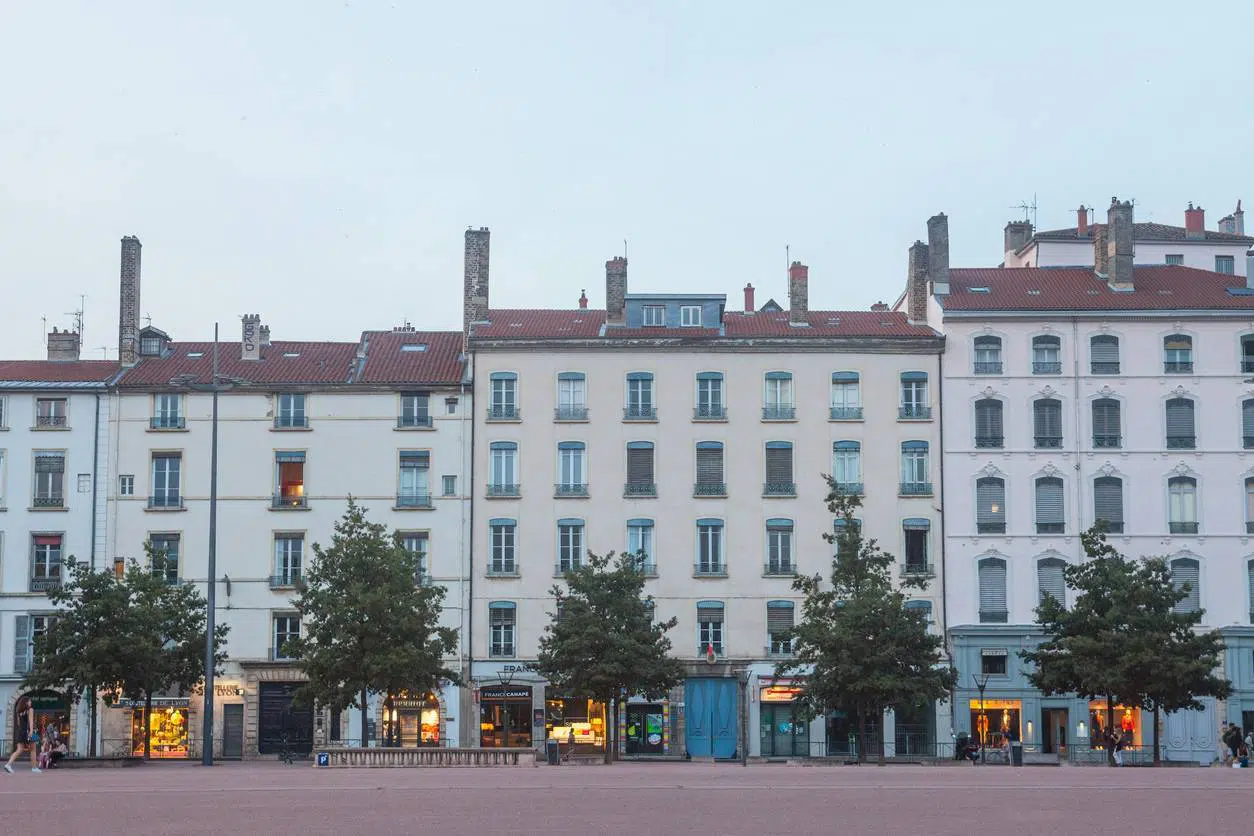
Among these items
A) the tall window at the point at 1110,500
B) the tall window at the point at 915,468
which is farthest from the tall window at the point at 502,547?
the tall window at the point at 1110,500

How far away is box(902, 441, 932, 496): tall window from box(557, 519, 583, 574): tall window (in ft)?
41.4

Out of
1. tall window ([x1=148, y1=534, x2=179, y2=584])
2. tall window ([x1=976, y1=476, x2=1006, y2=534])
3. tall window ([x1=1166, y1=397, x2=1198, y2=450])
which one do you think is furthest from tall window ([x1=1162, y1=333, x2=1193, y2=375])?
tall window ([x1=148, y1=534, x2=179, y2=584])

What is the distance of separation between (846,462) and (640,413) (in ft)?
26.8

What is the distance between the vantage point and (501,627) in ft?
223

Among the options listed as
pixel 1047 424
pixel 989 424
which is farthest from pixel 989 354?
pixel 1047 424

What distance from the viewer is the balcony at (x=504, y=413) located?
69062 mm

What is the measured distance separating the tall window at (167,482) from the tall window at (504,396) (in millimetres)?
12238

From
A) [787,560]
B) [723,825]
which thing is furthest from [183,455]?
[723,825]

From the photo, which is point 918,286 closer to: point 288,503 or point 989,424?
point 989,424

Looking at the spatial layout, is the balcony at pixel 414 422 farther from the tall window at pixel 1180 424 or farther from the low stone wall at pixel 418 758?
the tall window at pixel 1180 424

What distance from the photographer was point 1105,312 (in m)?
68.9

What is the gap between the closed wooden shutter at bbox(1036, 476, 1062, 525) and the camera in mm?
68438

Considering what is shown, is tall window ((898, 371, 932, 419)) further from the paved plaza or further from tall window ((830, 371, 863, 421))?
the paved plaza

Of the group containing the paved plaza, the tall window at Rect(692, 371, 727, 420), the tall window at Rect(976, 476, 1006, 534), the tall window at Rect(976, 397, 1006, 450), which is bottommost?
the paved plaza
